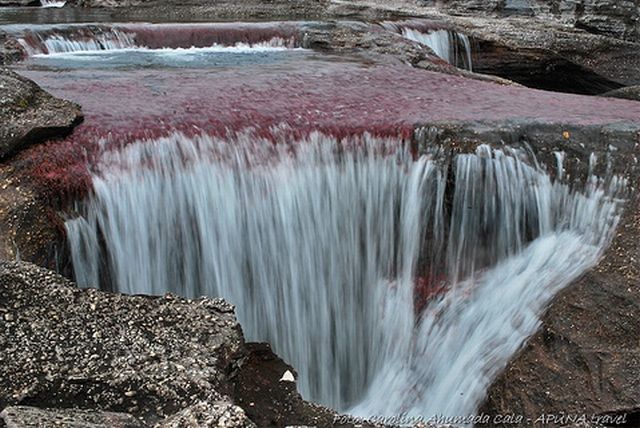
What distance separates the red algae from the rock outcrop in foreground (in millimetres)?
1467

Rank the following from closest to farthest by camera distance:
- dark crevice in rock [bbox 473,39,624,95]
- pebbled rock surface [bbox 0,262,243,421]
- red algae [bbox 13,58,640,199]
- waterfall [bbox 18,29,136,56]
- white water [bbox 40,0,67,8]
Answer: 1. pebbled rock surface [bbox 0,262,243,421]
2. red algae [bbox 13,58,640,199]
3. waterfall [bbox 18,29,136,56]
4. dark crevice in rock [bbox 473,39,624,95]
5. white water [bbox 40,0,67,8]

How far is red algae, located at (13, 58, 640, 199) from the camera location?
5234 mm

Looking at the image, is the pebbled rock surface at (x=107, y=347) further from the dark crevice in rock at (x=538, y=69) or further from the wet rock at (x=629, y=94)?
the dark crevice in rock at (x=538, y=69)

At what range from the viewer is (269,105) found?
6426mm

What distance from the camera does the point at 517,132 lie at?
5742 millimetres

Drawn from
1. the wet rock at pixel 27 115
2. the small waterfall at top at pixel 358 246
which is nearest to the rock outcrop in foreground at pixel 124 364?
the small waterfall at top at pixel 358 246

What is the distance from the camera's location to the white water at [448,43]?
12703mm

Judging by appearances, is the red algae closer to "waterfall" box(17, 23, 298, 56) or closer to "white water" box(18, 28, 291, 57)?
"white water" box(18, 28, 291, 57)

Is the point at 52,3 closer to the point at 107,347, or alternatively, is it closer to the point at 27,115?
the point at 27,115

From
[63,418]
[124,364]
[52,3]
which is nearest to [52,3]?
[52,3]

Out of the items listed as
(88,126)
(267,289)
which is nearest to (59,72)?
(88,126)

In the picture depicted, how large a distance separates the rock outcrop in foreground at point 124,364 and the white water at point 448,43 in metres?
9.97

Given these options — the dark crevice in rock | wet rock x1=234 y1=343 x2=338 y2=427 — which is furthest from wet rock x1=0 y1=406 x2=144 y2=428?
the dark crevice in rock

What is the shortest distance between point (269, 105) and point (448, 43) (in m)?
7.34
